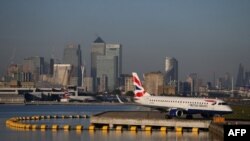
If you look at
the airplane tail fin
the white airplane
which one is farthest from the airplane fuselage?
the airplane tail fin

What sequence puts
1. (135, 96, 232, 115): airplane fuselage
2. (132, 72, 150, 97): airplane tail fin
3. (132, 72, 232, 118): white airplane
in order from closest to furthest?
(132, 72, 232, 118): white airplane, (135, 96, 232, 115): airplane fuselage, (132, 72, 150, 97): airplane tail fin

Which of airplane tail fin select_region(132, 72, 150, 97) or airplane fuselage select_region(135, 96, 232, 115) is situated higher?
airplane tail fin select_region(132, 72, 150, 97)

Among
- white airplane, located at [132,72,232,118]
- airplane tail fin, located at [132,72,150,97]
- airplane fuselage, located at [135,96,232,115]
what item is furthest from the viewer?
airplane tail fin, located at [132,72,150,97]

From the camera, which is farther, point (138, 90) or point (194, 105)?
point (138, 90)

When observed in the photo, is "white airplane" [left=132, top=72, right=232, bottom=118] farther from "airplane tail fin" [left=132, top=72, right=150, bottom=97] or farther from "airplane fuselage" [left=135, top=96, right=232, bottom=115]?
"airplane tail fin" [left=132, top=72, right=150, bottom=97]

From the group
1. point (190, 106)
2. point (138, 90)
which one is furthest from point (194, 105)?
point (138, 90)

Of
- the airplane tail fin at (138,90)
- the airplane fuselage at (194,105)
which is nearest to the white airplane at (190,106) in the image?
the airplane fuselage at (194,105)

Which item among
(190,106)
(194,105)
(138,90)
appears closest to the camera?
(194,105)

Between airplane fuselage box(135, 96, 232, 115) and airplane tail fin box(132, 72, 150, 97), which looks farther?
airplane tail fin box(132, 72, 150, 97)

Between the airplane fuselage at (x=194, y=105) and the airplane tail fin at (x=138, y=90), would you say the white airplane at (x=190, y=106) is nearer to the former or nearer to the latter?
the airplane fuselage at (x=194, y=105)

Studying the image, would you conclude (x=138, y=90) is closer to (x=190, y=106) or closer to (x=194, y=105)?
(x=190, y=106)

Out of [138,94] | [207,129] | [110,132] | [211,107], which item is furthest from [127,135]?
[138,94]

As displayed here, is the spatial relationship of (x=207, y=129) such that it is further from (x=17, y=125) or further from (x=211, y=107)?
(x=17, y=125)

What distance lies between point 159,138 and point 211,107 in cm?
2670
